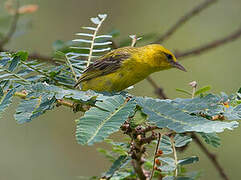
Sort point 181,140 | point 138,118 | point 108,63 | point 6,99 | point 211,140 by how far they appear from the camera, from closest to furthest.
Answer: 1. point 138,118
2. point 6,99
3. point 211,140
4. point 181,140
5. point 108,63

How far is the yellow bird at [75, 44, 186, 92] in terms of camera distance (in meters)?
3.51

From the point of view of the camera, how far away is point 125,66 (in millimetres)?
3795

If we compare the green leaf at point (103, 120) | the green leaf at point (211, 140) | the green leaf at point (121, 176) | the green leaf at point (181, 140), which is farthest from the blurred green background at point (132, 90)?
the green leaf at point (103, 120)

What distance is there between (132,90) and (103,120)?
627 centimetres

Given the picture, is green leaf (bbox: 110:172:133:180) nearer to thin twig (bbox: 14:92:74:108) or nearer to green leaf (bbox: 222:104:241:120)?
thin twig (bbox: 14:92:74:108)

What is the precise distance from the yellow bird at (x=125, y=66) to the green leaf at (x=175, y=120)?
1.30 metres

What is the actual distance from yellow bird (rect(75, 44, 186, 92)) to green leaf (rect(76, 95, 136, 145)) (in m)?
1.25

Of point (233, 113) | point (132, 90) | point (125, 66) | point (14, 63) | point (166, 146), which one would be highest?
point (132, 90)

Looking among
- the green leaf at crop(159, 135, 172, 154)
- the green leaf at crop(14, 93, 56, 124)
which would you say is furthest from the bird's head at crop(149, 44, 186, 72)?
the green leaf at crop(14, 93, 56, 124)

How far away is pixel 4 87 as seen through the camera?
2.26 metres

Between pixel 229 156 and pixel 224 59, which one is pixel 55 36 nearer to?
pixel 224 59

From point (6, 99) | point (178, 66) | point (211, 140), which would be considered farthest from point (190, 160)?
point (178, 66)

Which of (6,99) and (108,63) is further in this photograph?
(108,63)

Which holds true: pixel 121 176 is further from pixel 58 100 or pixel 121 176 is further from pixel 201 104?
pixel 201 104
